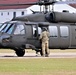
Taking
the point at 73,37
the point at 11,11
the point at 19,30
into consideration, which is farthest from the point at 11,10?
the point at 19,30

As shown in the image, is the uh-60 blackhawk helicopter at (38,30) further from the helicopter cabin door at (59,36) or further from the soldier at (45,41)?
the soldier at (45,41)

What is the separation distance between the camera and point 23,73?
18.1m

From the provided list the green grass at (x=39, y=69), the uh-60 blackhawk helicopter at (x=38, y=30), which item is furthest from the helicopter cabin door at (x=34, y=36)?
the green grass at (x=39, y=69)

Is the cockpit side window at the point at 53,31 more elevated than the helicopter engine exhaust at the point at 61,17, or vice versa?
the helicopter engine exhaust at the point at 61,17

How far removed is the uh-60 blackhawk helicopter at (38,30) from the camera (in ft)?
93.3

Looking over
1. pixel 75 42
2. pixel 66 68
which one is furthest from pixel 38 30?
pixel 66 68

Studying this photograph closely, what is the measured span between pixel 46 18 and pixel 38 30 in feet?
4.73

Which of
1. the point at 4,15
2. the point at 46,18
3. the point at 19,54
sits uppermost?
the point at 46,18

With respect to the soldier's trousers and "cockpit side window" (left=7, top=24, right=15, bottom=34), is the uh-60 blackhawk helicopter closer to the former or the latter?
"cockpit side window" (left=7, top=24, right=15, bottom=34)

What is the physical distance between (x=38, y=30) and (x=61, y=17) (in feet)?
6.03

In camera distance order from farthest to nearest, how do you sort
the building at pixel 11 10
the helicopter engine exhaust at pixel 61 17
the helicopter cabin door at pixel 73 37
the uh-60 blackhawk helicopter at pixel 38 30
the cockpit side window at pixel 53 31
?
the building at pixel 11 10 < the helicopter cabin door at pixel 73 37 < the helicopter engine exhaust at pixel 61 17 < the cockpit side window at pixel 53 31 < the uh-60 blackhawk helicopter at pixel 38 30

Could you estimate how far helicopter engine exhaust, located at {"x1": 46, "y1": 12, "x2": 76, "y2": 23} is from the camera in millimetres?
29716

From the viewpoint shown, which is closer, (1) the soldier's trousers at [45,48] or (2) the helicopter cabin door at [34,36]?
(1) the soldier's trousers at [45,48]

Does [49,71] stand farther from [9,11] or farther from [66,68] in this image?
[9,11]
